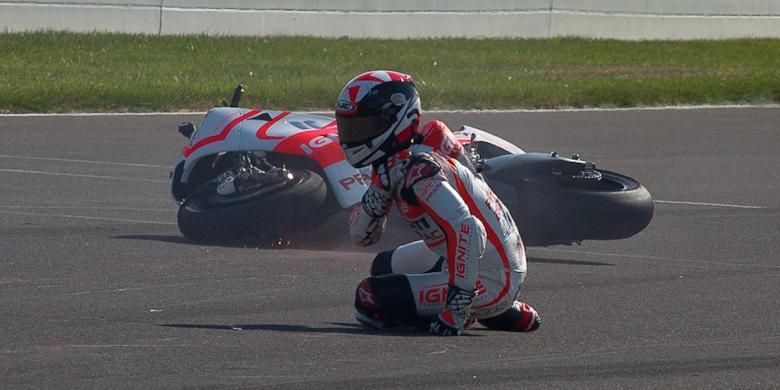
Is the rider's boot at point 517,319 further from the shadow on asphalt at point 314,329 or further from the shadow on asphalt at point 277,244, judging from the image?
the shadow on asphalt at point 277,244

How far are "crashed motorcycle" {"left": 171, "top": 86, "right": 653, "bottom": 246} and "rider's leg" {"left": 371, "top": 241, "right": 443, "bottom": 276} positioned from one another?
6.64 feet

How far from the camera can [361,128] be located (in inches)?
272

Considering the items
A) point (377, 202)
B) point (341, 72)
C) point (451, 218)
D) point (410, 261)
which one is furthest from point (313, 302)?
point (341, 72)

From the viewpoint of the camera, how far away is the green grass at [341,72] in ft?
60.2

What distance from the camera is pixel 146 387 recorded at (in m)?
5.74

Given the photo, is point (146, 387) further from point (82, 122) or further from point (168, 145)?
point (82, 122)

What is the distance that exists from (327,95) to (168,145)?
3.94 m

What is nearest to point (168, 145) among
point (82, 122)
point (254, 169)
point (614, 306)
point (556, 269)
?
point (82, 122)

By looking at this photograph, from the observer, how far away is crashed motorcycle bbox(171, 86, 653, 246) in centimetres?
955

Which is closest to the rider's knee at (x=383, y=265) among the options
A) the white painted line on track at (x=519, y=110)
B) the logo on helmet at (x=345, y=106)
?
the logo on helmet at (x=345, y=106)

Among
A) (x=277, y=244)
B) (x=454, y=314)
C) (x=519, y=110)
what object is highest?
(x=454, y=314)

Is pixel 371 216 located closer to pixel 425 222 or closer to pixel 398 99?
pixel 425 222

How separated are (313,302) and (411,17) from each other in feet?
63.6

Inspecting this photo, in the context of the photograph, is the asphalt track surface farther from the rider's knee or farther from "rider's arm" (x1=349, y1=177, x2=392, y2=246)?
"rider's arm" (x1=349, y1=177, x2=392, y2=246)
